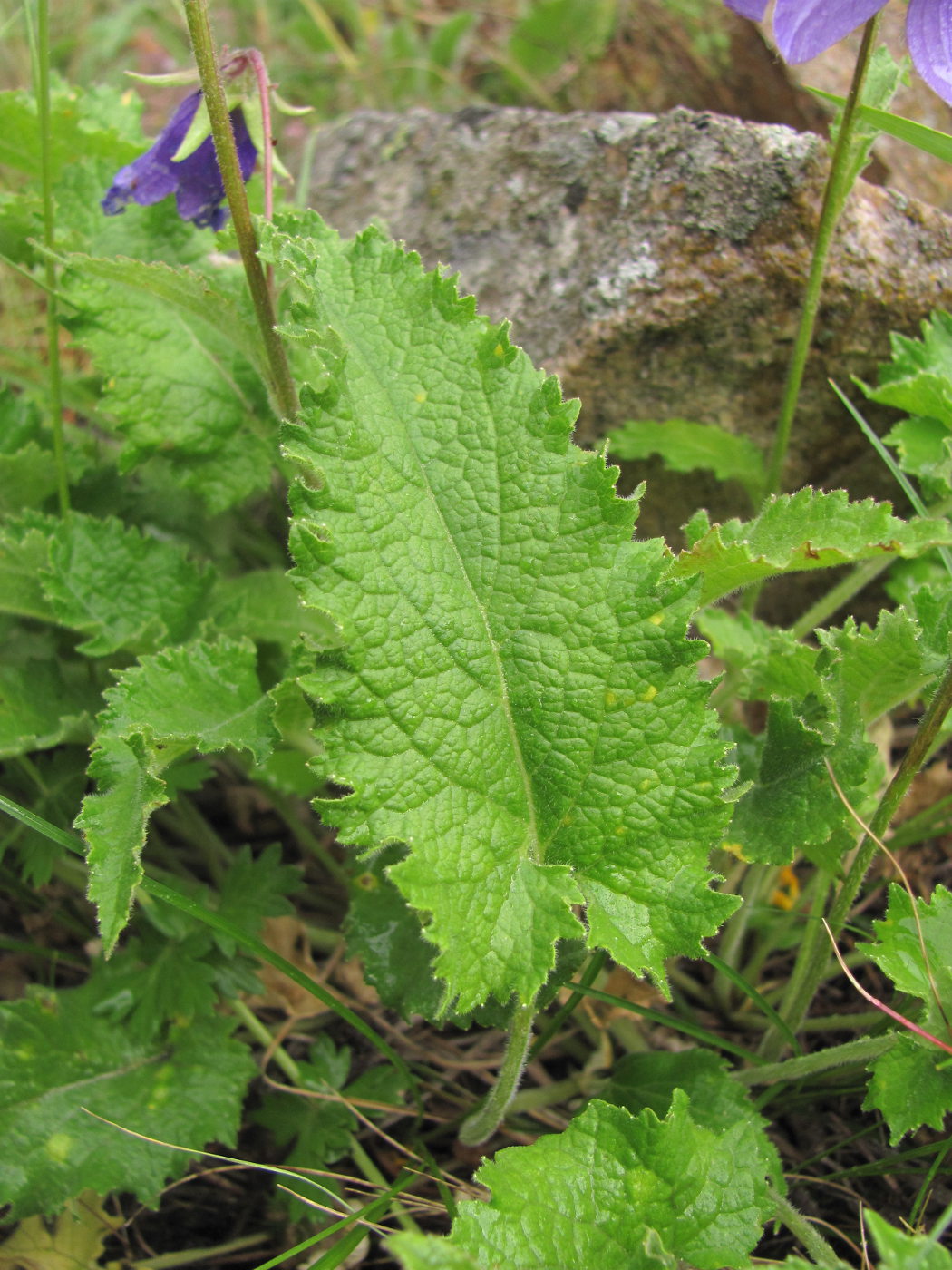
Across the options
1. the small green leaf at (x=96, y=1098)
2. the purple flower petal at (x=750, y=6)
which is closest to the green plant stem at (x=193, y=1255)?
the small green leaf at (x=96, y=1098)

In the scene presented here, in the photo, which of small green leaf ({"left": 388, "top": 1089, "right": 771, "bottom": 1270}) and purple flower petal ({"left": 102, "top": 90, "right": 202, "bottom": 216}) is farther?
purple flower petal ({"left": 102, "top": 90, "right": 202, "bottom": 216})

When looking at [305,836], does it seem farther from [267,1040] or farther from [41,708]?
[41,708]

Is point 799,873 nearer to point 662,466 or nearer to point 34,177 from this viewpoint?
point 662,466

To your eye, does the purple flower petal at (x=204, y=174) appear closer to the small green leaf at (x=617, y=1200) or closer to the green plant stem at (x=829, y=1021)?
the small green leaf at (x=617, y=1200)

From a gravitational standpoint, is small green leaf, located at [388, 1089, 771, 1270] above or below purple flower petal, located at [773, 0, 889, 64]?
below

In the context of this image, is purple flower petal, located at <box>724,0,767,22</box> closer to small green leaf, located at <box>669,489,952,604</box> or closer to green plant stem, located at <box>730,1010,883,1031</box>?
small green leaf, located at <box>669,489,952,604</box>

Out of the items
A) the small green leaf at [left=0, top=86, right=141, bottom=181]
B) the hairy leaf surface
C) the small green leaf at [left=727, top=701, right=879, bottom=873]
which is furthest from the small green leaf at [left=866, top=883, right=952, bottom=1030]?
the small green leaf at [left=0, top=86, right=141, bottom=181]

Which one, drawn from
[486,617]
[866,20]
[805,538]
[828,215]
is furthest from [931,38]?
[486,617]

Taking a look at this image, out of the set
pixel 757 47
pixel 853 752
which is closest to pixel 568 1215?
pixel 853 752
